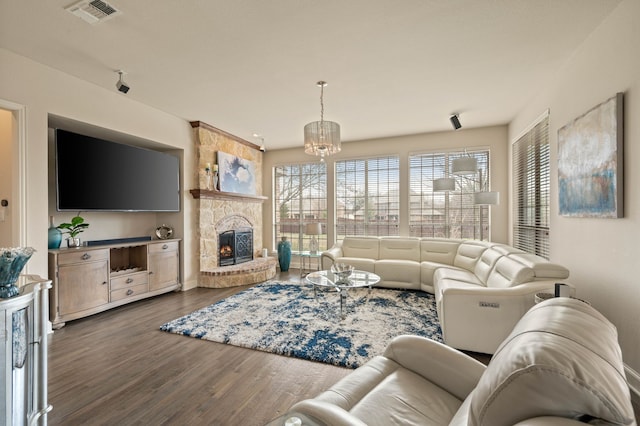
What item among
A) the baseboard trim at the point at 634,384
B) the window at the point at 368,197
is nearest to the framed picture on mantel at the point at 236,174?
the window at the point at 368,197

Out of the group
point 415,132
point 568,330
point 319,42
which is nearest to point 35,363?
point 568,330

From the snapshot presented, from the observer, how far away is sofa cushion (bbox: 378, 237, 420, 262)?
5.05m

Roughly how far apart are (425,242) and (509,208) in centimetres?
156

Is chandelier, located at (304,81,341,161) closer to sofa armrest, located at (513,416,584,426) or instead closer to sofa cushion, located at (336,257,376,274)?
sofa cushion, located at (336,257,376,274)

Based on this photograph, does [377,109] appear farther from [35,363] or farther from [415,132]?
[35,363]

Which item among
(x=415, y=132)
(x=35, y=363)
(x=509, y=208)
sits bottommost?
(x=35, y=363)

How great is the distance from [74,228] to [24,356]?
2.70m

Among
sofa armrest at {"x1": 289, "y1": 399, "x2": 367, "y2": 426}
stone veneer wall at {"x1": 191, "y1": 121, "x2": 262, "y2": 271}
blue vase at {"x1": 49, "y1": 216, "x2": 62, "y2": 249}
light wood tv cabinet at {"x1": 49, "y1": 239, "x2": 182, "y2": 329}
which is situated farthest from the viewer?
stone veneer wall at {"x1": 191, "y1": 121, "x2": 262, "y2": 271}

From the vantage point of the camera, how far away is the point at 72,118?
129 inches

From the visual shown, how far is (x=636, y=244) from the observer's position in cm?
202

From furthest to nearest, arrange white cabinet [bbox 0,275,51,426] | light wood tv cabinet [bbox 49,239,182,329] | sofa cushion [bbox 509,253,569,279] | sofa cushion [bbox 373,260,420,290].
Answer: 1. sofa cushion [bbox 373,260,420,290]
2. light wood tv cabinet [bbox 49,239,182,329]
3. sofa cushion [bbox 509,253,569,279]
4. white cabinet [bbox 0,275,51,426]

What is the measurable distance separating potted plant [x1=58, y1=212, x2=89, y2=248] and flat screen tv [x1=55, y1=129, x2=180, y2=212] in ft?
0.75

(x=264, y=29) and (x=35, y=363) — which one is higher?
(x=264, y=29)

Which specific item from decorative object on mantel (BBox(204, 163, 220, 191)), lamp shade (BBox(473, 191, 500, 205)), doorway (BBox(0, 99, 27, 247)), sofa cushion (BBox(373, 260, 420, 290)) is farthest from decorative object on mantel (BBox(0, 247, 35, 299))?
lamp shade (BBox(473, 191, 500, 205))
